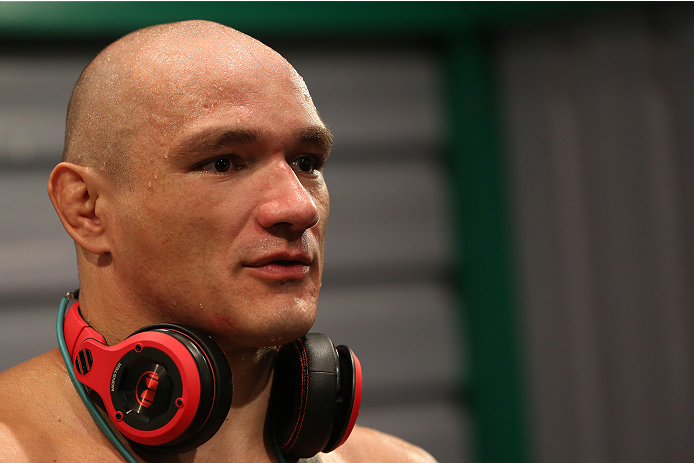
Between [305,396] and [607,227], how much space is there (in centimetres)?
250

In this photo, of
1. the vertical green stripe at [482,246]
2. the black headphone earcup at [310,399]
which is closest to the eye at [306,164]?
the black headphone earcup at [310,399]

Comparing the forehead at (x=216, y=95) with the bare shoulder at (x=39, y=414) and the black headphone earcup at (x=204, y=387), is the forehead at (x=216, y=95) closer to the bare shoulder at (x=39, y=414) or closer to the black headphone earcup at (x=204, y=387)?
the black headphone earcup at (x=204, y=387)

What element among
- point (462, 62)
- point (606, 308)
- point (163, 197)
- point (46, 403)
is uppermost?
point (462, 62)

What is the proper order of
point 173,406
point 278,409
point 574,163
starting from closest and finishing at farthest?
point 173,406, point 278,409, point 574,163

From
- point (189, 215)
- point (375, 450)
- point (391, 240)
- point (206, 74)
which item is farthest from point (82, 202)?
point (391, 240)

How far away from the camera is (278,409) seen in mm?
1619

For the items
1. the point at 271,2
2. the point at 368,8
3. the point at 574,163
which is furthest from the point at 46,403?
the point at 574,163

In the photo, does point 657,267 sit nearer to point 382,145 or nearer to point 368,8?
point 382,145

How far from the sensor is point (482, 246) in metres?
3.79

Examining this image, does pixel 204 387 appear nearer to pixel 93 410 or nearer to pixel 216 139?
pixel 93 410

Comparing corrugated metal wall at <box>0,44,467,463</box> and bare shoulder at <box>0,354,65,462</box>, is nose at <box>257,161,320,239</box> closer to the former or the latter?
bare shoulder at <box>0,354,65,462</box>

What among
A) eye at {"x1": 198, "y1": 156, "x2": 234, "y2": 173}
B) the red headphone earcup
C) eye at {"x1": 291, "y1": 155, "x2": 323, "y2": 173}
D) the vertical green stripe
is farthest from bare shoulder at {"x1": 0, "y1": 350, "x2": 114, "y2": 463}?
the vertical green stripe

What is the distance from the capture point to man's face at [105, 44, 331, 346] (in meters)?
1.40

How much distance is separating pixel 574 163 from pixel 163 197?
272 cm
